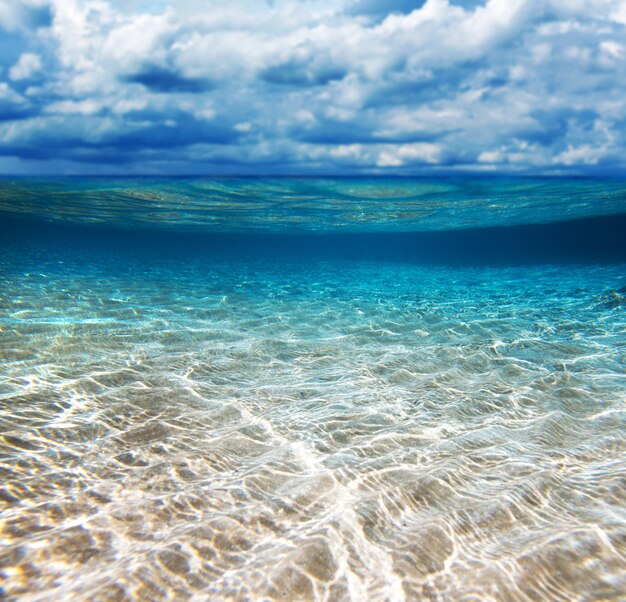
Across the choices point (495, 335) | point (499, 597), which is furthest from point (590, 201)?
point (499, 597)

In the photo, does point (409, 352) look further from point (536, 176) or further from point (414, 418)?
point (536, 176)

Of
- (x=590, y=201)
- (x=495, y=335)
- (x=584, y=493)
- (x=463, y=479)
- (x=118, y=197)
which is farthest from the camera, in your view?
(x=590, y=201)

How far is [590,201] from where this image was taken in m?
28.6

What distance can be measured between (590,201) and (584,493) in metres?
31.2

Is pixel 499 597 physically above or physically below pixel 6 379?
above

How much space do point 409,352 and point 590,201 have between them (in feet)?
90.5

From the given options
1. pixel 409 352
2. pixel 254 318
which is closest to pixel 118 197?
pixel 254 318

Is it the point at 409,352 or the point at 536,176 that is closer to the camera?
the point at 409,352

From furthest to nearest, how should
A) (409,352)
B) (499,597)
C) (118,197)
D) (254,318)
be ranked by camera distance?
(118,197)
(254,318)
(409,352)
(499,597)

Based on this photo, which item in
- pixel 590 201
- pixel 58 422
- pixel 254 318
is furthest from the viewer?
pixel 590 201

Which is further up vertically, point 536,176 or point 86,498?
point 536,176

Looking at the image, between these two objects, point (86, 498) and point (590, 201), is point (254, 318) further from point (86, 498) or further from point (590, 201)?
point (590, 201)

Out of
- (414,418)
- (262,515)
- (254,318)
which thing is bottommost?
(254,318)

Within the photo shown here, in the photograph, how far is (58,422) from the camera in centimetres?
514
